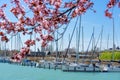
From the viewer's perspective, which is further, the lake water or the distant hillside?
the distant hillside

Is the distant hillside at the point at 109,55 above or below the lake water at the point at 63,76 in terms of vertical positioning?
above

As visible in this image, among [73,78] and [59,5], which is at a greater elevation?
[59,5]

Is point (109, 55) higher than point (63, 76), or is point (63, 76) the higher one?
point (109, 55)

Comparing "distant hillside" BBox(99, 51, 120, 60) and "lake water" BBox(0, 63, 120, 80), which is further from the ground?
"distant hillside" BBox(99, 51, 120, 60)

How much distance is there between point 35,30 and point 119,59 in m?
83.9

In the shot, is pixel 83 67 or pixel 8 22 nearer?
pixel 8 22

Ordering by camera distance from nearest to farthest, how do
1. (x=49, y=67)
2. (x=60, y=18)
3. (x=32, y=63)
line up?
(x=60, y=18), (x=49, y=67), (x=32, y=63)

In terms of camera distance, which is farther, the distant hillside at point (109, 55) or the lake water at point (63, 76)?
the distant hillside at point (109, 55)

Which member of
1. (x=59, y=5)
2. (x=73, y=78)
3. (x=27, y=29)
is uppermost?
(x=59, y=5)

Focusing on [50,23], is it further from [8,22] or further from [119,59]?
[119,59]

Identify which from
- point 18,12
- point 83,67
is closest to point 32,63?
point 83,67

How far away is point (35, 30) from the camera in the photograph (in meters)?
8.57

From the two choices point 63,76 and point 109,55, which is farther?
point 109,55

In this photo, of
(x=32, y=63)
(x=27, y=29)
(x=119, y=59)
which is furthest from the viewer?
(x=32, y=63)
